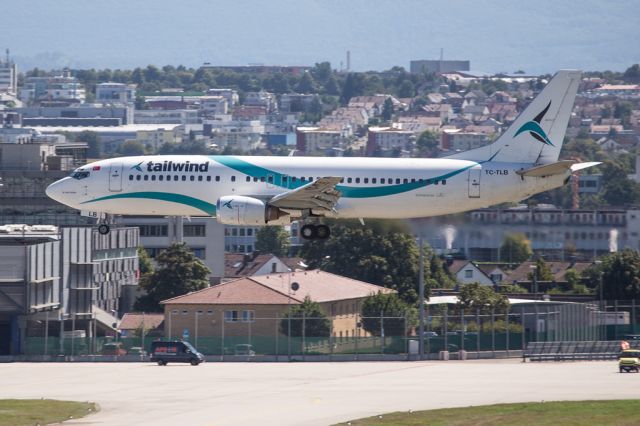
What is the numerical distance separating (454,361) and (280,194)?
23667mm

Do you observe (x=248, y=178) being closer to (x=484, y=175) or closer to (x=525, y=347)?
(x=484, y=175)

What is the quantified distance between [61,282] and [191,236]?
46.9 meters

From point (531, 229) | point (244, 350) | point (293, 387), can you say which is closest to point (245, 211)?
point (293, 387)

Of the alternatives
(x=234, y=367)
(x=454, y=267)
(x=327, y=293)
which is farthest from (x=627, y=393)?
(x=454, y=267)

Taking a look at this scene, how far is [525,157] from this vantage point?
281 ft

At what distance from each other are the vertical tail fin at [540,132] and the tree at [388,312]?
926 inches

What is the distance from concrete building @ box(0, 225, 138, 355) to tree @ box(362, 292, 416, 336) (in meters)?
20.0

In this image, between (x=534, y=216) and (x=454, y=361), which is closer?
(x=534, y=216)

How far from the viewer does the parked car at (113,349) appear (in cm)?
10575

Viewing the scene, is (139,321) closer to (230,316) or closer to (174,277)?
(230,316)

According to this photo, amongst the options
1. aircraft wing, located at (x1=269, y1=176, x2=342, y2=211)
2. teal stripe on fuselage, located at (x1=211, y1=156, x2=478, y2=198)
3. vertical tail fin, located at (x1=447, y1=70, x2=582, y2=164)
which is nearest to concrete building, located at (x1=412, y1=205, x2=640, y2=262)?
teal stripe on fuselage, located at (x1=211, y1=156, x2=478, y2=198)

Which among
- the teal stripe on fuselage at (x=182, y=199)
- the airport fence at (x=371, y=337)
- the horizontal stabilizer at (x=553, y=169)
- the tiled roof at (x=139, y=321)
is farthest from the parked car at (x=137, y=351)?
the horizontal stabilizer at (x=553, y=169)

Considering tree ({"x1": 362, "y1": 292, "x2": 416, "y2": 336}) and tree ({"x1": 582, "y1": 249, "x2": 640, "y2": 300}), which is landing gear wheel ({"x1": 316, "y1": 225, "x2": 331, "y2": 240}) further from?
tree ({"x1": 582, "y1": 249, "x2": 640, "y2": 300})

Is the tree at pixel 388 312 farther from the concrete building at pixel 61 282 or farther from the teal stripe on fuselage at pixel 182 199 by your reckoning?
the teal stripe on fuselage at pixel 182 199
